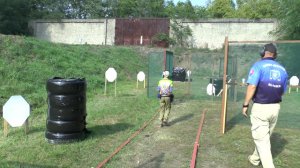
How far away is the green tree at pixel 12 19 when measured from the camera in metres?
38.7

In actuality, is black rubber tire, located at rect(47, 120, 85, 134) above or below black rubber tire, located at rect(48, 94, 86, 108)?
below

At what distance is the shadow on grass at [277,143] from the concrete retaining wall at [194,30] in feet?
83.6

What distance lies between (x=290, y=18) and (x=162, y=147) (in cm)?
2123

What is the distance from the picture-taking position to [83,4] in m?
68.9

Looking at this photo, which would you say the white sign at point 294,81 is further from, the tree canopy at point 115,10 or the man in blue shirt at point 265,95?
the tree canopy at point 115,10

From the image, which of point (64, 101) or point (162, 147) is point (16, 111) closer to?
point (64, 101)

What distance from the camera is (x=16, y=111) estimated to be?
9188 mm

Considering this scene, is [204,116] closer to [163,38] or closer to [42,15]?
[163,38]

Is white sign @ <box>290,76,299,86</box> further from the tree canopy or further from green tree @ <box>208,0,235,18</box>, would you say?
green tree @ <box>208,0,235,18</box>

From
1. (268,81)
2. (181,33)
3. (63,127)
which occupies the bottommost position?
(63,127)

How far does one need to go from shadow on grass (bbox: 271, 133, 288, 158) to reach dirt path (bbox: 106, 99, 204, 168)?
1.86m

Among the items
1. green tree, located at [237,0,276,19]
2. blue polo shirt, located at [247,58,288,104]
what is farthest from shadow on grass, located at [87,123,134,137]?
green tree, located at [237,0,276,19]

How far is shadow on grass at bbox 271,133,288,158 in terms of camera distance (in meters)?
8.30

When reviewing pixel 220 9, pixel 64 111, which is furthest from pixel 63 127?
pixel 220 9
